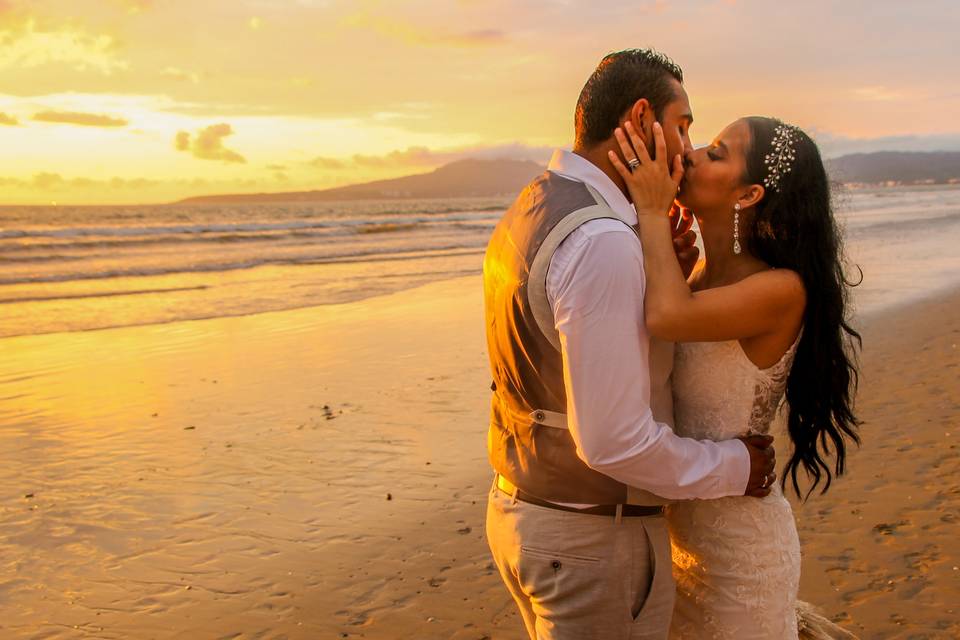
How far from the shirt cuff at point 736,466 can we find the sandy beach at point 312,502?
2364 mm

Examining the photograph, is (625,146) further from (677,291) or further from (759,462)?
(759,462)

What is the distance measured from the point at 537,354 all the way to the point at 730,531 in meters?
1.02

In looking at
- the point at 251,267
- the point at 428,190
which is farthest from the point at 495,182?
the point at 251,267

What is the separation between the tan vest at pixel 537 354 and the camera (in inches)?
80.7

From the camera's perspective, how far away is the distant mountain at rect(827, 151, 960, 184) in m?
122

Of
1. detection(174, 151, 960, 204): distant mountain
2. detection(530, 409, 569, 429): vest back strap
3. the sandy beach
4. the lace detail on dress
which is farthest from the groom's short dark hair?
detection(174, 151, 960, 204): distant mountain

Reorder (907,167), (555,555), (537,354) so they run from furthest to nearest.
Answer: (907,167) → (555,555) → (537,354)

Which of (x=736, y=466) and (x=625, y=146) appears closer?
(x=625, y=146)

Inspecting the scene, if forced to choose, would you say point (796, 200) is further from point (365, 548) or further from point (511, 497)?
point (365, 548)

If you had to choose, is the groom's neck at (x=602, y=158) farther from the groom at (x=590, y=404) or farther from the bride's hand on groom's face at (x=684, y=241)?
the bride's hand on groom's face at (x=684, y=241)

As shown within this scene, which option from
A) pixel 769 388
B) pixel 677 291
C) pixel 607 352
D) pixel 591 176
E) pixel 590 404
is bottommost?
pixel 769 388

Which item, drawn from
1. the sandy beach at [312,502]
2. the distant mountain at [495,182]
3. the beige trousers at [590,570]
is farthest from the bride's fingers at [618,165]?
Answer: the distant mountain at [495,182]

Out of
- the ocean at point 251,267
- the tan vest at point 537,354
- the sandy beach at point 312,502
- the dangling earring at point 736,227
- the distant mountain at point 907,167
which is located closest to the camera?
the tan vest at point 537,354

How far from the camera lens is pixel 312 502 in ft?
20.0
